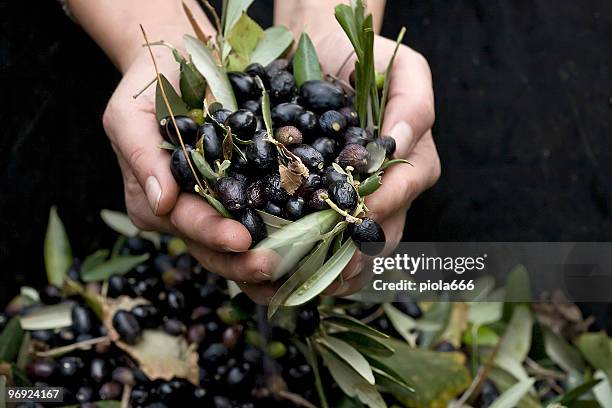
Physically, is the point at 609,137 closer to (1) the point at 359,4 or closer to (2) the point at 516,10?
(2) the point at 516,10

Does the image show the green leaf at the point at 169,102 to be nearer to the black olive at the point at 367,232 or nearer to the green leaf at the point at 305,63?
the green leaf at the point at 305,63

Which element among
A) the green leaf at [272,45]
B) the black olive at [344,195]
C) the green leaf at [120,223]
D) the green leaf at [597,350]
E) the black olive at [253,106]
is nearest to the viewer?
the black olive at [344,195]

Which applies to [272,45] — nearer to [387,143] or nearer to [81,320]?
[387,143]

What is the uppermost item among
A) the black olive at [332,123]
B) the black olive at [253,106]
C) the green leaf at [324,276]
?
the black olive at [253,106]

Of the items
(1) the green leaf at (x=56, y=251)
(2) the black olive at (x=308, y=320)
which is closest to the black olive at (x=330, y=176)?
(2) the black olive at (x=308, y=320)

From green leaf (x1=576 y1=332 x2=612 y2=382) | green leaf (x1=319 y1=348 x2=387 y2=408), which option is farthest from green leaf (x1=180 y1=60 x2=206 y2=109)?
green leaf (x1=576 y1=332 x2=612 y2=382)

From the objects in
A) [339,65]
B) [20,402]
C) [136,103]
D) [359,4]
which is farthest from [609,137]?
[20,402]
